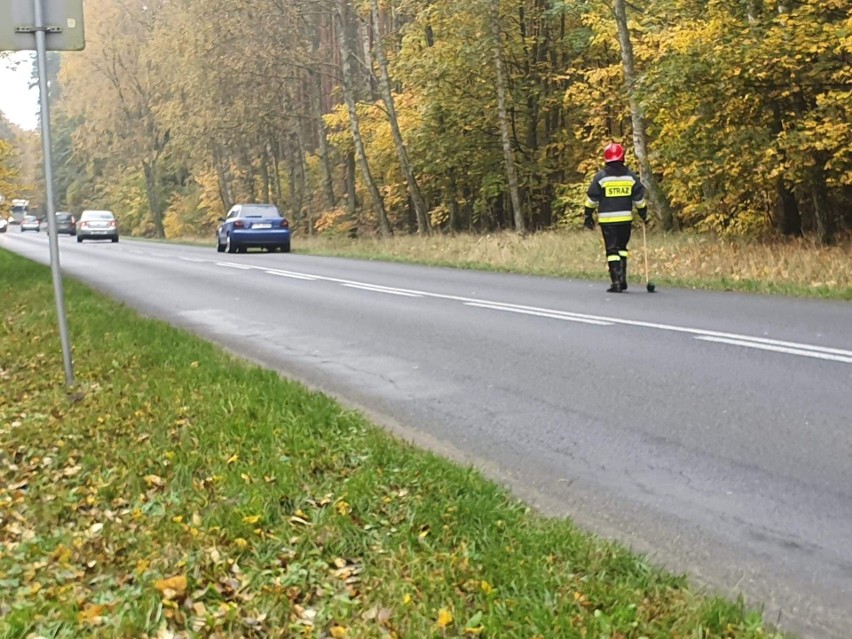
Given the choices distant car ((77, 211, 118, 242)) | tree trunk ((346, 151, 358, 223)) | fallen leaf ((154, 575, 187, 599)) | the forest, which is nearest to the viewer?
fallen leaf ((154, 575, 187, 599))

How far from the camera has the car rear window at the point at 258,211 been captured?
3003cm

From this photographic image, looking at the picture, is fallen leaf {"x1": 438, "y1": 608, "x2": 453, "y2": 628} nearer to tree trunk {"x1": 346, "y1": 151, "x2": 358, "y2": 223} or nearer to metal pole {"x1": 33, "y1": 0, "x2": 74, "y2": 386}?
metal pole {"x1": 33, "y1": 0, "x2": 74, "y2": 386}

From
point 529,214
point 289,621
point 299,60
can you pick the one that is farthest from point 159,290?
point 299,60

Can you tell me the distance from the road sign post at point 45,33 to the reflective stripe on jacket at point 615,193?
764 cm

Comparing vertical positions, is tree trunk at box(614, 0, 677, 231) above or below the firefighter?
above

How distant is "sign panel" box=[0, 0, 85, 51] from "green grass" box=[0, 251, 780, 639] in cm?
275

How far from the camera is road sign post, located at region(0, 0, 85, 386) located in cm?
664

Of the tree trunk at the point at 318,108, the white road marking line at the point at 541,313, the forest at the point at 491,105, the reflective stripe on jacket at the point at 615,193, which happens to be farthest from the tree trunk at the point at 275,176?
the white road marking line at the point at 541,313

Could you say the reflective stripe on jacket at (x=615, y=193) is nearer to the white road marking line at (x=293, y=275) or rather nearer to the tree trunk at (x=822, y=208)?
the tree trunk at (x=822, y=208)

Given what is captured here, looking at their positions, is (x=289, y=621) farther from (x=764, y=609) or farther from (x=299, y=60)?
(x=299, y=60)

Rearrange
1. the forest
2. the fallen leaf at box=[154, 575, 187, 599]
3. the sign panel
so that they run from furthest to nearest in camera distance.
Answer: the forest < the sign panel < the fallen leaf at box=[154, 575, 187, 599]

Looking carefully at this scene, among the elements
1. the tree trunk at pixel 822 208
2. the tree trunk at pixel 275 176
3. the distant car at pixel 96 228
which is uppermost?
the tree trunk at pixel 275 176

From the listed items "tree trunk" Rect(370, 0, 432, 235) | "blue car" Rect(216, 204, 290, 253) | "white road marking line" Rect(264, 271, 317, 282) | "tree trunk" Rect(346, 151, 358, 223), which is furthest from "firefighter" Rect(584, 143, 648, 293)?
"tree trunk" Rect(346, 151, 358, 223)

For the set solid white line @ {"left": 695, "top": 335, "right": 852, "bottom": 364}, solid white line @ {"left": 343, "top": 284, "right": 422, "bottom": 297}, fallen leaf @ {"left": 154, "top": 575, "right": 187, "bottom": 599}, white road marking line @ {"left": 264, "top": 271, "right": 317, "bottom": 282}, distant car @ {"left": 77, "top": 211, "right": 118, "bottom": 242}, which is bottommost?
fallen leaf @ {"left": 154, "top": 575, "right": 187, "bottom": 599}
